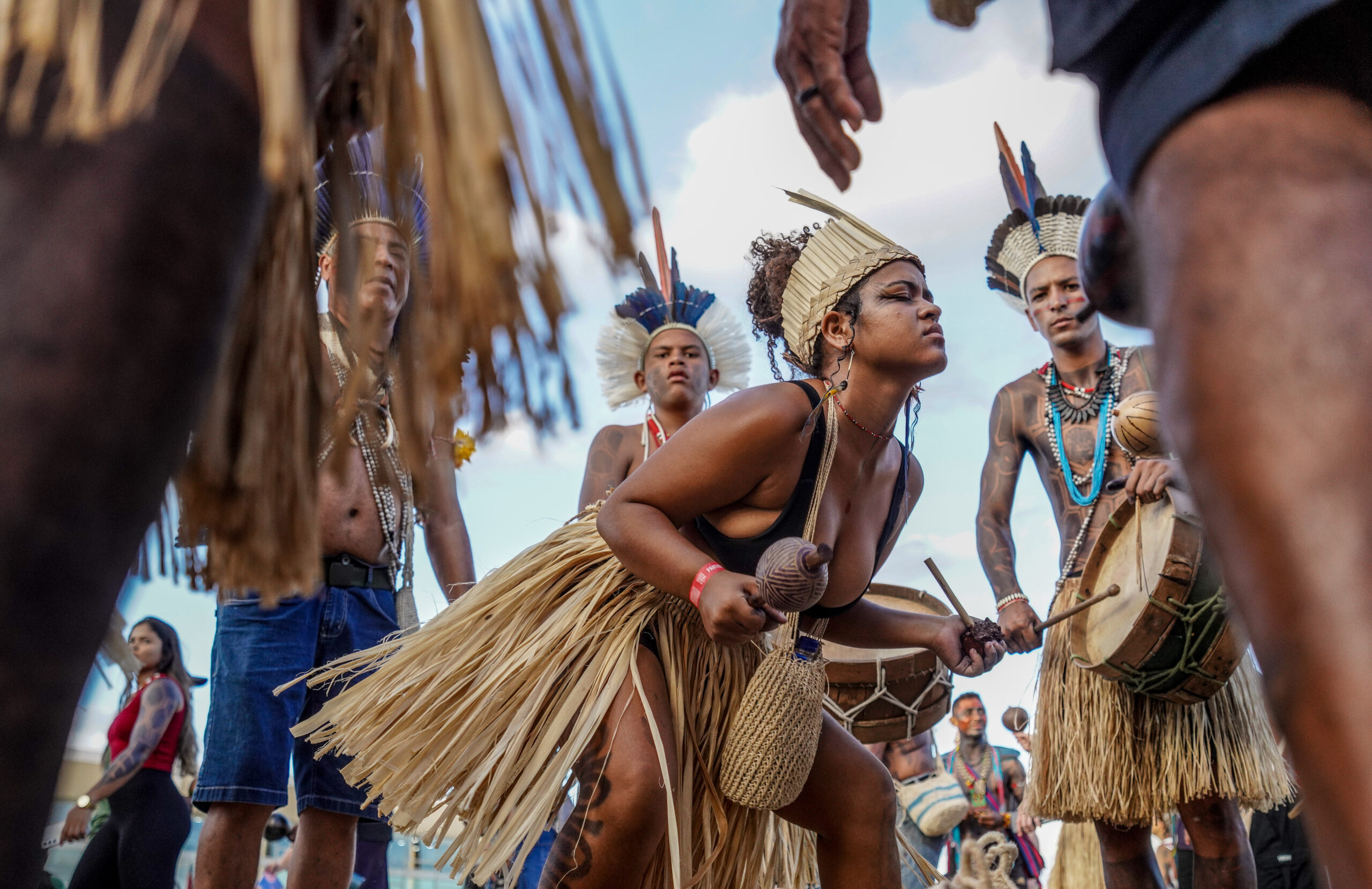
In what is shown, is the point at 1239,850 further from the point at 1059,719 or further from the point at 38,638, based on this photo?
the point at 38,638

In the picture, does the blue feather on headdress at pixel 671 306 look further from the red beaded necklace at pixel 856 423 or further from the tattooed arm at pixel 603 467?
the red beaded necklace at pixel 856 423

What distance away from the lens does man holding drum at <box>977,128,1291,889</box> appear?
11.8 ft

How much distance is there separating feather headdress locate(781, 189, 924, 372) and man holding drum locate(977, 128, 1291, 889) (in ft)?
3.85

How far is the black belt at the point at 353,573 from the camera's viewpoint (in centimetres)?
347

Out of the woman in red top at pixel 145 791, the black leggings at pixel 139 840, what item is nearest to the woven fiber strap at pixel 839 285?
the woman in red top at pixel 145 791

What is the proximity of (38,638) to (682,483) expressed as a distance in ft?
6.52

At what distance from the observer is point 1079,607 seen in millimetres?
3217

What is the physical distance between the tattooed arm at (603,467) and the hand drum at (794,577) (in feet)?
8.59

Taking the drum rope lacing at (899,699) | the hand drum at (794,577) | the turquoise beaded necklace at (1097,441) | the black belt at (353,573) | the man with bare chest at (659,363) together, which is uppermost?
the man with bare chest at (659,363)

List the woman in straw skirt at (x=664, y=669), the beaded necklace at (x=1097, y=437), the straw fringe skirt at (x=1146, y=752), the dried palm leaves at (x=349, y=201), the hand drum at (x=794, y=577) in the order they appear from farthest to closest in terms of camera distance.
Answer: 1. the beaded necklace at (x=1097, y=437)
2. the straw fringe skirt at (x=1146, y=752)
3. the woman in straw skirt at (x=664, y=669)
4. the hand drum at (x=794, y=577)
5. the dried palm leaves at (x=349, y=201)

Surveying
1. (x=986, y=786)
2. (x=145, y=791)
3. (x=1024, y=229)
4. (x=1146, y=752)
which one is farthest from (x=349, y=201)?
(x=986, y=786)

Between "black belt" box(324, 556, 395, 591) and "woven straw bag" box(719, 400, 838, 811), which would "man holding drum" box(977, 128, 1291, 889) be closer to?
"woven straw bag" box(719, 400, 838, 811)

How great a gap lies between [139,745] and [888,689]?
3.65m

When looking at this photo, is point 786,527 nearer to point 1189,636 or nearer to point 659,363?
point 1189,636
